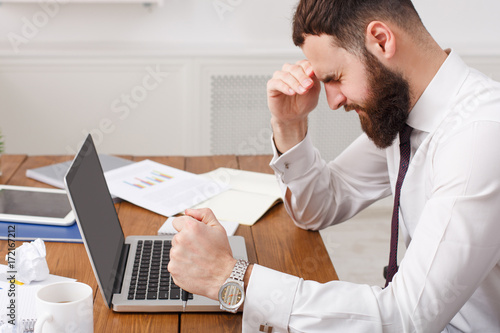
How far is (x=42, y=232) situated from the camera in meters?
1.24

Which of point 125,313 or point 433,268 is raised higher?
point 433,268

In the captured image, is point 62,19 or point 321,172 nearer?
point 321,172

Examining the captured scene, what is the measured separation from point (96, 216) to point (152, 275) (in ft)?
0.50

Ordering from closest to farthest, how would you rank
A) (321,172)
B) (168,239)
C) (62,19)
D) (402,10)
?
(402,10) < (168,239) < (321,172) < (62,19)

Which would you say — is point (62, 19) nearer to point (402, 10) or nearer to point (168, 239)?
point (168, 239)

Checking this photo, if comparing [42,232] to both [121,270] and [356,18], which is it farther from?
[356,18]

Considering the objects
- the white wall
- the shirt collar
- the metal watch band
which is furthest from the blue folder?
the white wall

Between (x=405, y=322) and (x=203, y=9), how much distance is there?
2.15 m

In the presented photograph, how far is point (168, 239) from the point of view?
123cm

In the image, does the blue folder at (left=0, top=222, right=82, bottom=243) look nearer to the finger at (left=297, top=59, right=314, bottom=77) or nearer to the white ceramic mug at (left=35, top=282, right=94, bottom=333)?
the white ceramic mug at (left=35, top=282, right=94, bottom=333)

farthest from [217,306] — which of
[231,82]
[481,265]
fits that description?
[231,82]

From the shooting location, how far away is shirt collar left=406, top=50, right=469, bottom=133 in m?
1.05

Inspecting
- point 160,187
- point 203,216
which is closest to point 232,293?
point 203,216

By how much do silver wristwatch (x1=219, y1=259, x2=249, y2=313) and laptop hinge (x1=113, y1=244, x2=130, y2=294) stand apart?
0.20 m
